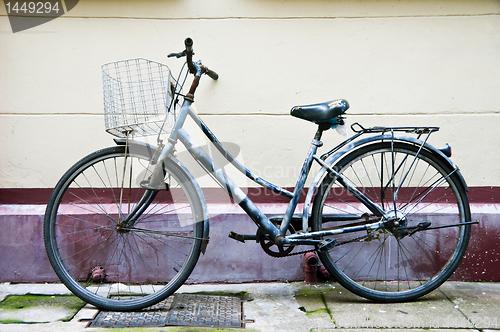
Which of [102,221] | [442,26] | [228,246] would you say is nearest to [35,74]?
[102,221]

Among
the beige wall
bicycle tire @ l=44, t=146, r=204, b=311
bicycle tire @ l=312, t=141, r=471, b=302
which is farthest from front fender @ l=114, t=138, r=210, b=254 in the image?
bicycle tire @ l=312, t=141, r=471, b=302

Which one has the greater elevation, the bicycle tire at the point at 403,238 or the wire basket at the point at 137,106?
the wire basket at the point at 137,106

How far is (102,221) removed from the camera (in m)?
3.27

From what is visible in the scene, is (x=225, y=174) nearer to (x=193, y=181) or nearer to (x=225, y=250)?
(x=193, y=181)

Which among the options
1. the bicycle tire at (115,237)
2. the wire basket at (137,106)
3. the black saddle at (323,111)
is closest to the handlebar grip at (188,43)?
the wire basket at (137,106)

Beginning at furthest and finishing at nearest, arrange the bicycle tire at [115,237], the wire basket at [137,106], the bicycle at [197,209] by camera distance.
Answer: the bicycle tire at [115,237]
the bicycle at [197,209]
the wire basket at [137,106]

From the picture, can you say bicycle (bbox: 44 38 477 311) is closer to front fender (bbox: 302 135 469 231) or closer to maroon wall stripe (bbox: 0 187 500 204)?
front fender (bbox: 302 135 469 231)

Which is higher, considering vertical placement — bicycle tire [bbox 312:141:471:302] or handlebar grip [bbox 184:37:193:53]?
handlebar grip [bbox 184:37:193:53]

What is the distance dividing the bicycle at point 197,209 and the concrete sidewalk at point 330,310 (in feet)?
0.44

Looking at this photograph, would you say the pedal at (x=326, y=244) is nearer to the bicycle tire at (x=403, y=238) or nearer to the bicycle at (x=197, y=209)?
the bicycle at (x=197, y=209)

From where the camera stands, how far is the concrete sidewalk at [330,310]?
251 cm

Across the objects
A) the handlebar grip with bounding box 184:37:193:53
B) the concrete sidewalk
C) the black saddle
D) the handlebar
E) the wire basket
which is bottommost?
the concrete sidewalk

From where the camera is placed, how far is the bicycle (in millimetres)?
2656

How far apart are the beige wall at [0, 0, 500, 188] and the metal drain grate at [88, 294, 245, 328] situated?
117 cm
